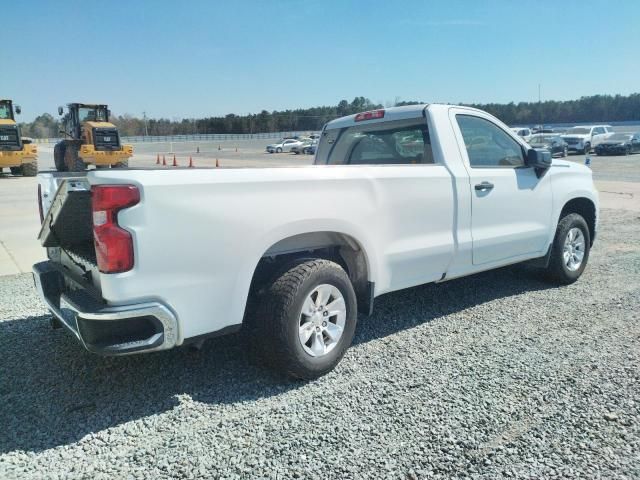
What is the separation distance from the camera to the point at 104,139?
23109mm

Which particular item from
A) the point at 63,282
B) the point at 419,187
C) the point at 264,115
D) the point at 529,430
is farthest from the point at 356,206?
the point at 264,115

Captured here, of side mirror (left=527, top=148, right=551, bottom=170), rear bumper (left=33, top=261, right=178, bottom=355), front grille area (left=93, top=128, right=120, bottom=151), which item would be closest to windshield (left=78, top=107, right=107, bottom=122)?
front grille area (left=93, top=128, right=120, bottom=151)

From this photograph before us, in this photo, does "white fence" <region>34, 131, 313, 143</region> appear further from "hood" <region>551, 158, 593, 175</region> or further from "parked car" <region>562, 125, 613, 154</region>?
"hood" <region>551, 158, 593, 175</region>

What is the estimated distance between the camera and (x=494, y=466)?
265 cm

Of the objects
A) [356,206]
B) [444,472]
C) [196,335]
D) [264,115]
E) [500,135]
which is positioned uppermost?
[264,115]

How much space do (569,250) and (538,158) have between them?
50.4 inches

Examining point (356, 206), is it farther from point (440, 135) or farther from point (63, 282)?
point (63, 282)

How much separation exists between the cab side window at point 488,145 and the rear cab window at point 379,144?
0.40 meters

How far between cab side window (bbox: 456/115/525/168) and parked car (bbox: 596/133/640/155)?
1277 inches

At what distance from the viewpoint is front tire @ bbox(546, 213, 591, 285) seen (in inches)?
221

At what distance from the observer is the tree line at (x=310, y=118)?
92.0m

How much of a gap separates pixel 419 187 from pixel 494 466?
2.14 m

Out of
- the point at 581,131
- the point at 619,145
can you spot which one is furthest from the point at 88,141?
the point at 619,145

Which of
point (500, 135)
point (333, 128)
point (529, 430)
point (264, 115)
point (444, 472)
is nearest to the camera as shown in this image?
point (444, 472)
